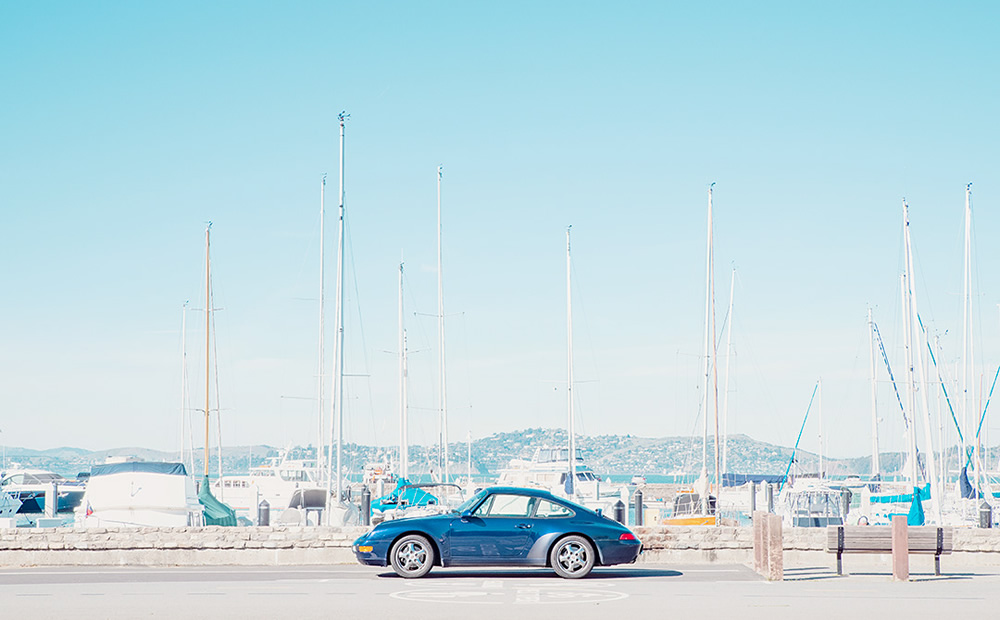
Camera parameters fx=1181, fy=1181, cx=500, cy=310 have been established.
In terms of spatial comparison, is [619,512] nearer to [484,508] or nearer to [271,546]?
[484,508]

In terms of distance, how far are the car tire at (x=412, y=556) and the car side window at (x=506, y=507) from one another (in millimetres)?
1027

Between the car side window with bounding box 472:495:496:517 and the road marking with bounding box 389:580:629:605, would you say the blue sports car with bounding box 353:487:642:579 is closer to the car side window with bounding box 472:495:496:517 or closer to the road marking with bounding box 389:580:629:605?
the car side window with bounding box 472:495:496:517

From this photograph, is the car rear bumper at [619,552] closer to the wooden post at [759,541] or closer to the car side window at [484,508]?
the car side window at [484,508]

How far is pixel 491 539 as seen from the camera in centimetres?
1822

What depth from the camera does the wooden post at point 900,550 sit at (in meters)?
18.1

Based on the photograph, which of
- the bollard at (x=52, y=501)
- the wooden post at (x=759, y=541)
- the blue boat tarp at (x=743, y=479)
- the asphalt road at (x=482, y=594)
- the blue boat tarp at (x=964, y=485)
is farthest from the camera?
the blue boat tarp at (x=743, y=479)

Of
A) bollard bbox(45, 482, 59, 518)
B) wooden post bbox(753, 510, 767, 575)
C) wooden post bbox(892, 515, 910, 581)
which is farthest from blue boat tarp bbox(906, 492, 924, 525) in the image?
bollard bbox(45, 482, 59, 518)

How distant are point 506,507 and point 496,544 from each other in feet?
2.32

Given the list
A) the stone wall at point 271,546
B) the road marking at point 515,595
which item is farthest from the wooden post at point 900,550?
the road marking at point 515,595

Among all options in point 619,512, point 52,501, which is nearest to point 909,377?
point 619,512

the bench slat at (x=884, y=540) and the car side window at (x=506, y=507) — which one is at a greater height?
the car side window at (x=506, y=507)

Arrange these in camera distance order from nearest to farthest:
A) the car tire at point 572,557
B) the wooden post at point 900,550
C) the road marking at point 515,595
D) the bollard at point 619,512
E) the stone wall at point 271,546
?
the road marking at point 515,595 < the wooden post at point 900,550 < the car tire at point 572,557 < the stone wall at point 271,546 < the bollard at point 619,512

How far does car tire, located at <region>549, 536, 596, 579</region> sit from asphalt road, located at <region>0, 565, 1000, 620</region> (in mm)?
206

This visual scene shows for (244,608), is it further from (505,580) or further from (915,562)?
(915,562)
